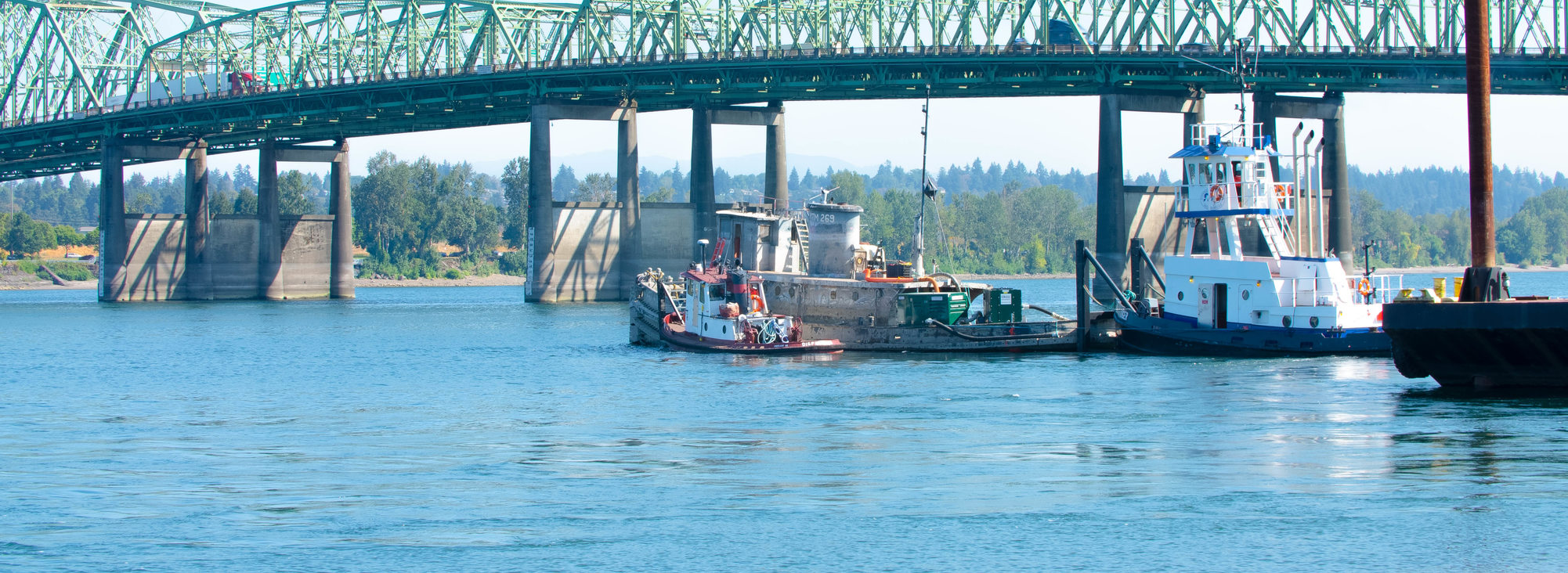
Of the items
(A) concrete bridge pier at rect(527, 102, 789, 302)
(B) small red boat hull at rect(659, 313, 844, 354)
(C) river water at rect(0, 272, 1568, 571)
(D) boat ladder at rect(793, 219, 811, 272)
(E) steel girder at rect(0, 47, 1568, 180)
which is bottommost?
(C) river water at rect(0, 272, 1568, 571)

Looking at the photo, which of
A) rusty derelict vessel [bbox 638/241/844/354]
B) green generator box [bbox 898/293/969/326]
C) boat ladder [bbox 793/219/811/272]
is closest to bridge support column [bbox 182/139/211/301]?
rusty derelict vessel [bbox 638/241/844/354]

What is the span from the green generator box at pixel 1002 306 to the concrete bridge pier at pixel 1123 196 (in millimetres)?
42947

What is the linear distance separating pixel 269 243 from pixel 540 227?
36036mm

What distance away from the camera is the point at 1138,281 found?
200 feet

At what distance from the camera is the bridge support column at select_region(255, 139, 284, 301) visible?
144 metres

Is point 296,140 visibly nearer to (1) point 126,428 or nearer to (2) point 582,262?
(2) point 582,262

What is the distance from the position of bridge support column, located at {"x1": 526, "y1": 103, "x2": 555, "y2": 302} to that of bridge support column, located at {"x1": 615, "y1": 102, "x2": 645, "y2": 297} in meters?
5.83

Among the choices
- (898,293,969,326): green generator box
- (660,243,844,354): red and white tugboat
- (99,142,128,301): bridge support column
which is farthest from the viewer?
(99,142,128,301): bridge support column

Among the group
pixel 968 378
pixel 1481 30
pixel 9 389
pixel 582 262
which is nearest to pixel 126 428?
pixel 9 389

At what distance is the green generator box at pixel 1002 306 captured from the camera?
62.4 m

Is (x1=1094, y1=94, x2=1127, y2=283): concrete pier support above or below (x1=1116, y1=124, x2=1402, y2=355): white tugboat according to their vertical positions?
above

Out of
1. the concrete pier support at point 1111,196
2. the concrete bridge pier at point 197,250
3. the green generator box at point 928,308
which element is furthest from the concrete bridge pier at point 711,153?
the green generator box at point 928,308

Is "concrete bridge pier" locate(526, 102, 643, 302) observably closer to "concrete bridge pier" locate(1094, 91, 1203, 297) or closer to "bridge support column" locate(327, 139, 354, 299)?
"bridge support column" locate(327, 139, 354, 299)

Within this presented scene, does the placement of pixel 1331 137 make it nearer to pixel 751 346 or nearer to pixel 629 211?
pixel 629 211
